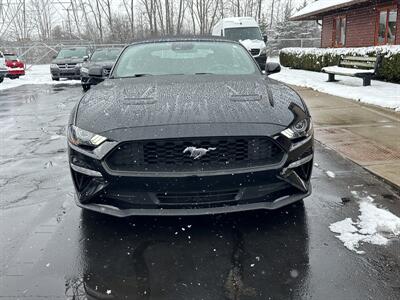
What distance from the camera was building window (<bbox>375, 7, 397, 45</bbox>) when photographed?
675 inches

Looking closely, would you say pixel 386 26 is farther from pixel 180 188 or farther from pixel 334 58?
pixel 180 188

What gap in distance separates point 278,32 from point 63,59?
98.1 feet

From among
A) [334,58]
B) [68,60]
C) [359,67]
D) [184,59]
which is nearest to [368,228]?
[184,59]

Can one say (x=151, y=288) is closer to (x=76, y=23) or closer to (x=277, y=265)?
(x=277, y=265)

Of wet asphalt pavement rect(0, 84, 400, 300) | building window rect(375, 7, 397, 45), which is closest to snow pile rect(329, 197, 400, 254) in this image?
wet asphalt pavement rect(0, 84, 400, 300)

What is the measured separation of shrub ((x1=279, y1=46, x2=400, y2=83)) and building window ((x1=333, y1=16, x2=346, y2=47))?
3185mm

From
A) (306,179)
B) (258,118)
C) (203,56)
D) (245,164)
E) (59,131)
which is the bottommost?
(59,131)

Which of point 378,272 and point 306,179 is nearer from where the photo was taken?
point 378,272

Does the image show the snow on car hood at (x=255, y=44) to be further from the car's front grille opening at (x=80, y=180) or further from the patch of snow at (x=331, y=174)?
the car's front grille opening at (x=80, y=180)

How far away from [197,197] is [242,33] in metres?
18.1

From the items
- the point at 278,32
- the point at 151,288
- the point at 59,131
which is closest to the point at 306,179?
the point at 151,288

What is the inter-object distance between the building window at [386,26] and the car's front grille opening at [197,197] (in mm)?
17112

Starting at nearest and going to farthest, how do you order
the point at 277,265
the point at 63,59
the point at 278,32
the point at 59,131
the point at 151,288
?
the point at 151,288 → the point at 277,265 → the point at 59,131 → the point at 63,59 → the point at 278,32

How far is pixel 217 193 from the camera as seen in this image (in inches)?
112
